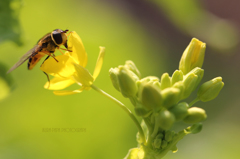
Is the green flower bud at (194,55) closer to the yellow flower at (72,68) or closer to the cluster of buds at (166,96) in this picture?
the cluster of buds at (166,96)

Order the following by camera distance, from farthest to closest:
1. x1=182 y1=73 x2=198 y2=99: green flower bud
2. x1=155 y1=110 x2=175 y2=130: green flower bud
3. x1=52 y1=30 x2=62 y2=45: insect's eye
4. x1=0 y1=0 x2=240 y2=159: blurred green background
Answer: x1=0 y1=0 x2=240 y2=159: blurred green background → x1=52 y1=30 x2=62 y2=45: insect's eye → x1=182 y1=73 x2=198 y2=99: green flower bud → x1=155 y1=110 x2=175 y2=130: green flower bud

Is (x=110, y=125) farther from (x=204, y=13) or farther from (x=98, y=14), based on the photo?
(x=204, y=13)

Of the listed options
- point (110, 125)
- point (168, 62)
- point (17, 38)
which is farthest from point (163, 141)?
point (168, 62)

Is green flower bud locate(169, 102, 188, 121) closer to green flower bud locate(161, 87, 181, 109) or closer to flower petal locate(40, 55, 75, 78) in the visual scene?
green flower bud locate(161, 87, 181, 109)

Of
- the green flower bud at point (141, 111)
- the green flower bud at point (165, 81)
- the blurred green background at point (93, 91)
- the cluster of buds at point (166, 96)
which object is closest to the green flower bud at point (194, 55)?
the cluster of buds at point (166, 96)

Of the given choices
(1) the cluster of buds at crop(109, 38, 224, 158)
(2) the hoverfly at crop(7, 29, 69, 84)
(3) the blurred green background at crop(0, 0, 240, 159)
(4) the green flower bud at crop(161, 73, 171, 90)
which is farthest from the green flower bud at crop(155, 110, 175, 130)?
(3) the blurred green background at crop(0, 0, 240, 159)
